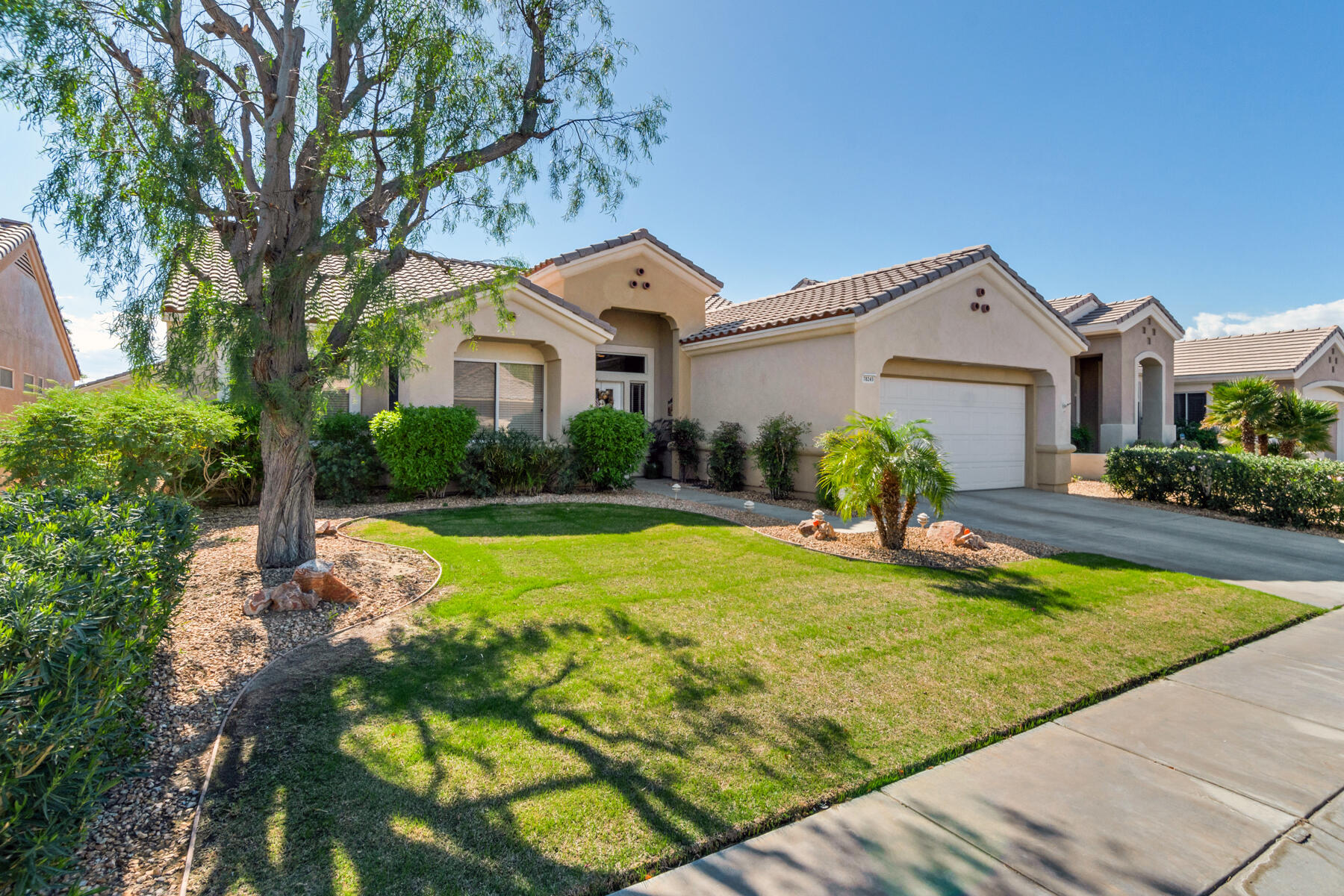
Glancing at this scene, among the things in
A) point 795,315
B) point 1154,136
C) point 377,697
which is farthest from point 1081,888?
point 1154,136

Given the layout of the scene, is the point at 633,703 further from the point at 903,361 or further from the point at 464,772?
the point at 903,361

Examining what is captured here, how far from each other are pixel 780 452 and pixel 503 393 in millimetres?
6153

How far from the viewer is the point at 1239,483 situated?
12719 millimetres

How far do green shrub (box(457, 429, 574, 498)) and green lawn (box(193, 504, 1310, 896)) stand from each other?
4639 mm

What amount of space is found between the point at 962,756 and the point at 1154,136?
17.0 m

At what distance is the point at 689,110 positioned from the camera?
10.7 m

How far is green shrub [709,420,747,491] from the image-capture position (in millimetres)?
14742

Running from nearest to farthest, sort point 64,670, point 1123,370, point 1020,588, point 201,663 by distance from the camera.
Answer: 1. point 64,670
2. point 201,663
3. point 1020,588
4. point 1123,370

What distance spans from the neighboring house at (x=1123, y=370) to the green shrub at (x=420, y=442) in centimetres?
1889

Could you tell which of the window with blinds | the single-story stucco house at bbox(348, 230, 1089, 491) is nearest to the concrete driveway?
the single-story stucco house at bbox(348, 230, 1089, 491)

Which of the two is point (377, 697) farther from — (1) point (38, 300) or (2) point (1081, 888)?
(1) point (38, 300)

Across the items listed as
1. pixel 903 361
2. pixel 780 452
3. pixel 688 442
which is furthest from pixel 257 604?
pixel 903 361

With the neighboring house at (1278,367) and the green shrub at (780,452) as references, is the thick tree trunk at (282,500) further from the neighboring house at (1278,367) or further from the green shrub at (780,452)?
the neighboring house at (1278,367)

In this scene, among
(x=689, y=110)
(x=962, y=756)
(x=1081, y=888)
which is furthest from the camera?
(x=689, y=110)
